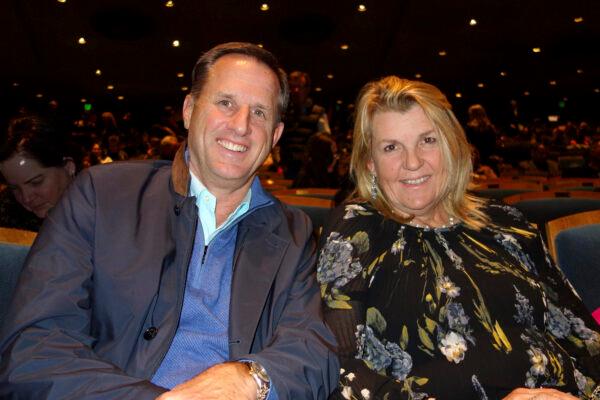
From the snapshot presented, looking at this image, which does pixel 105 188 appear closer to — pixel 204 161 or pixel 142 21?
pixel 204 161

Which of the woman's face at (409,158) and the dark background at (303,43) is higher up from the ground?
the dark background at (303,43)

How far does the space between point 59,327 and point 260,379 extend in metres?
0.54

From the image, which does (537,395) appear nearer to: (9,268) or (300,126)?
(9,268)

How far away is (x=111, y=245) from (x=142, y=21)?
499 inches

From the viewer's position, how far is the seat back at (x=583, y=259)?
6.73 feet

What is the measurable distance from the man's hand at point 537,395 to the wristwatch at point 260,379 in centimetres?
72

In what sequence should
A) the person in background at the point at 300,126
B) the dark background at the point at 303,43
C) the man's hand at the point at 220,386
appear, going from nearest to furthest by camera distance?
the man's hand at the point at 220,386 → the person in background at the point at 300,126 → the dark background at the point at 303,43

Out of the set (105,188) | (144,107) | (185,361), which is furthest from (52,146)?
(144,107)

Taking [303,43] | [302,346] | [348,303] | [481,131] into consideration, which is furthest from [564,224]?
[303,43]

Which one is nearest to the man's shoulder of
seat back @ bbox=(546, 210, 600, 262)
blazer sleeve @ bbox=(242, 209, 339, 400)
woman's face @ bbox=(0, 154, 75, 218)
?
blazer sleeve @ bbox=(242, 209, 339, 400)

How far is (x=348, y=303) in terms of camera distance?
1783 millimetres

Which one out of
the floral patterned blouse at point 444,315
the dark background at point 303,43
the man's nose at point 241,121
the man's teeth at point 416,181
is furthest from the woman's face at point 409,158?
the dark background at point 303,43

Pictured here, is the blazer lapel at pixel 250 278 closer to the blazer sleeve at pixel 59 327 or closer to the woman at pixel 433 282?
the woman at pixel 433 282

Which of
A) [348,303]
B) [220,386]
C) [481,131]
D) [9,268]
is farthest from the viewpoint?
[481,131]
